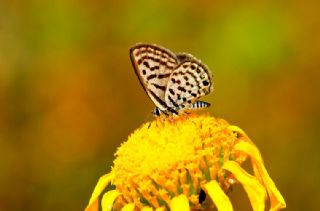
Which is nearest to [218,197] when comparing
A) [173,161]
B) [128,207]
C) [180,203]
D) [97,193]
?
[180,203]

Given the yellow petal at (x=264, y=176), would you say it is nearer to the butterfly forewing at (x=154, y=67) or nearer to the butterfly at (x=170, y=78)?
the butterfly at (x=170, y=78)

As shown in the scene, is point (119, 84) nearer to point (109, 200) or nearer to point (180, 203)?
point (109, 200)

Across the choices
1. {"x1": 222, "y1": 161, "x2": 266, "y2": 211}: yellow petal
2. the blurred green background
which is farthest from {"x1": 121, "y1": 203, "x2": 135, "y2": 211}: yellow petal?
the blurred green background

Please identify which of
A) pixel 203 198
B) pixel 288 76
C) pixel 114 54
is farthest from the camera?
pixel 114 54

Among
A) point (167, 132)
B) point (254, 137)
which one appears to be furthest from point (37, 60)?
point (167, 132)

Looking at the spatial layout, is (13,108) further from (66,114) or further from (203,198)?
(203,198)

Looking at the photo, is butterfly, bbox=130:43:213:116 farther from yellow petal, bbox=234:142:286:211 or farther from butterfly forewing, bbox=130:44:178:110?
yellow petal, bbox=234:142:286:211

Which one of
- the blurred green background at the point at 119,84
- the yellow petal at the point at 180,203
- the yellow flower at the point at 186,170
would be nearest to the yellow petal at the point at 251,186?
the yellow flower at the point at 186,170
